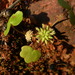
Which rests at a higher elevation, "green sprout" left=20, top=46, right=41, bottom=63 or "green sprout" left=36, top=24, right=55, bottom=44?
"green sprout" left=36, top=24, right=55, bottom=44

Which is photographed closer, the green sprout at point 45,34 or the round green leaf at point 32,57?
the round green leaf at point 32,57

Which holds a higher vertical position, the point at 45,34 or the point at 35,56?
the point at 45,34

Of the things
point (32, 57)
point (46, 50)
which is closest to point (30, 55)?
point (32, 57)

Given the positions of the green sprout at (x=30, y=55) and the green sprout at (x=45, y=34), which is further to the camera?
the green sprout at (x=45, y=34)

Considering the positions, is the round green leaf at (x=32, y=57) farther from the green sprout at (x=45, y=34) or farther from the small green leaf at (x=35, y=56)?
the green sprout at (x=45, y=34)

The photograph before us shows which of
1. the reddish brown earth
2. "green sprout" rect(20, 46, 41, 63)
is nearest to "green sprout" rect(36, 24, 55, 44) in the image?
the reddish brown earth

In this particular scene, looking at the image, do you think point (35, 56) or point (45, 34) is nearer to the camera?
point (35, 56)

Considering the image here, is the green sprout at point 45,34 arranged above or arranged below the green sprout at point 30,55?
above

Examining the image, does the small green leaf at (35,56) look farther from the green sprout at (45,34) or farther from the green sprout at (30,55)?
the green sprout at (45,34)

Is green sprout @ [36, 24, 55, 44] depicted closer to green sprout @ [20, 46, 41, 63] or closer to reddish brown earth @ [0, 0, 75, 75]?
reddish brown earth @ [0, 0, 75, 75]

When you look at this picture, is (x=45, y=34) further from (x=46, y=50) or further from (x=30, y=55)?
(x=30, y=55)

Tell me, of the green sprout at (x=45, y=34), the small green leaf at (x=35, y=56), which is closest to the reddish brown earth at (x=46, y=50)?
the green sprout at (x=45, y=34)

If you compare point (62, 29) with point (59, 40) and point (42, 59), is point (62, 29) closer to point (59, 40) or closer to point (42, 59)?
point (59, 40)
